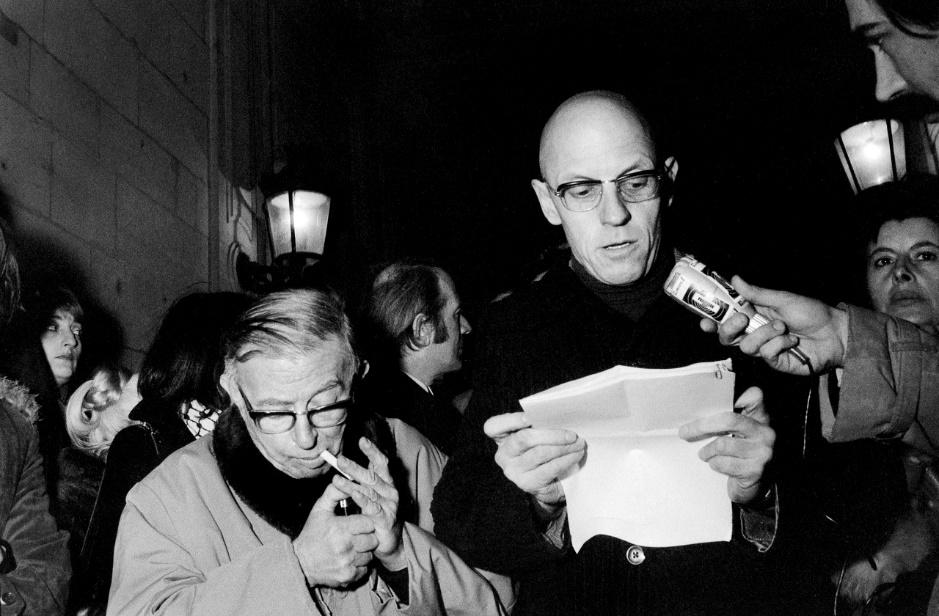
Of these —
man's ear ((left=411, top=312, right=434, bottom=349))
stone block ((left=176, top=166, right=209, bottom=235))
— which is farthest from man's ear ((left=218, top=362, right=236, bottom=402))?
stone block ((left=176, top=166, right=209, bottom=235))

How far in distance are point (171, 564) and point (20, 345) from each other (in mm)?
748

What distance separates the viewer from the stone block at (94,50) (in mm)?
3000

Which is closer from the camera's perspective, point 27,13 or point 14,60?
point 14,60

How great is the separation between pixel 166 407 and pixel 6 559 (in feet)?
2.79

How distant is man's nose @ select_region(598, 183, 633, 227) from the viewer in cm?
182

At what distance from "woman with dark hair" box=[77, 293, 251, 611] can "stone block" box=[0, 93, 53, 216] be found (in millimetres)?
584

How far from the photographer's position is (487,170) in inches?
433

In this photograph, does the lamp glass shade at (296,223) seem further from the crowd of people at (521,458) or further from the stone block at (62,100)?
the crowd of people at (521,458)

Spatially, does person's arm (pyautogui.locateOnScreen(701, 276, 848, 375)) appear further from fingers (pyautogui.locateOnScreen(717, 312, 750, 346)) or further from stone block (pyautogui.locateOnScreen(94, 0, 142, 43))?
stone block (pyautogui.locateOnScreen(94, 0, 142, 43))

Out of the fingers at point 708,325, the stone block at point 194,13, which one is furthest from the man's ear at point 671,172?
the stone block at point 194,13

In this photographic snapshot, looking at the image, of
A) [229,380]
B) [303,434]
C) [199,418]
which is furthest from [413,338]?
[303,434]

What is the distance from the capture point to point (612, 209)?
182 centimetres

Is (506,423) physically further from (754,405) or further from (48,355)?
(48,355)

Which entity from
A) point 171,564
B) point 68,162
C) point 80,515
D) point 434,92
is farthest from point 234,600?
point 434,92
